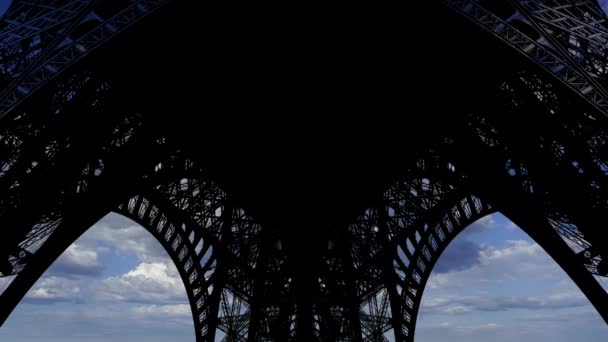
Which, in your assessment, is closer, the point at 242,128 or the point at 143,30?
the point at 143,30

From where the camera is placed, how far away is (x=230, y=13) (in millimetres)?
14000

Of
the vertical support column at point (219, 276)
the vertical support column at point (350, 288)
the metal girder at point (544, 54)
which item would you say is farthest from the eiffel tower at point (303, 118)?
the vertical support column at point (350, 288)

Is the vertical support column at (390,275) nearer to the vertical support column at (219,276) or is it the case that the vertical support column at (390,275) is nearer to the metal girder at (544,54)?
the vertical support column at (219,276)

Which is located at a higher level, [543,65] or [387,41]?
[387,41]

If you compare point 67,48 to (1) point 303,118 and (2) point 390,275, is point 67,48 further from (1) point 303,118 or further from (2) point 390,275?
(2) point 390,275

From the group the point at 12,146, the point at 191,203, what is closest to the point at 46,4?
the point at 12,146

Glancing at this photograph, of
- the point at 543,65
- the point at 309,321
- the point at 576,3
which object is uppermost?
the point at 576,3

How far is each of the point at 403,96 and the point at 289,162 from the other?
6.60 meters

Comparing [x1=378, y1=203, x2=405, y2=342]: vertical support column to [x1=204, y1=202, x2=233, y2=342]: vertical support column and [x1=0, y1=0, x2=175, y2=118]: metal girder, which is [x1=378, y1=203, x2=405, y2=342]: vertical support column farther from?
[x1=0, y1=0, x2=175, y2=118]: metal girder

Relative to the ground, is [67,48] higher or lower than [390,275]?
lower

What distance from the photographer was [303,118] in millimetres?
19297

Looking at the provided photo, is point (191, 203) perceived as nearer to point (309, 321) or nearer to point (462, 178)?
point (309, 321)

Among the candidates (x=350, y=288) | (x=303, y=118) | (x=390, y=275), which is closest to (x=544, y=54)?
(x=303, y=118)

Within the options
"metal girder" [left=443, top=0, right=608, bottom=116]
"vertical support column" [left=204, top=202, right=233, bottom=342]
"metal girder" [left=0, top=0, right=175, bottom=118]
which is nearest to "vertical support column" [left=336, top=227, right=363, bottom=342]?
"vertical support column" [left=204, top=202, right=233, bottom=342]
